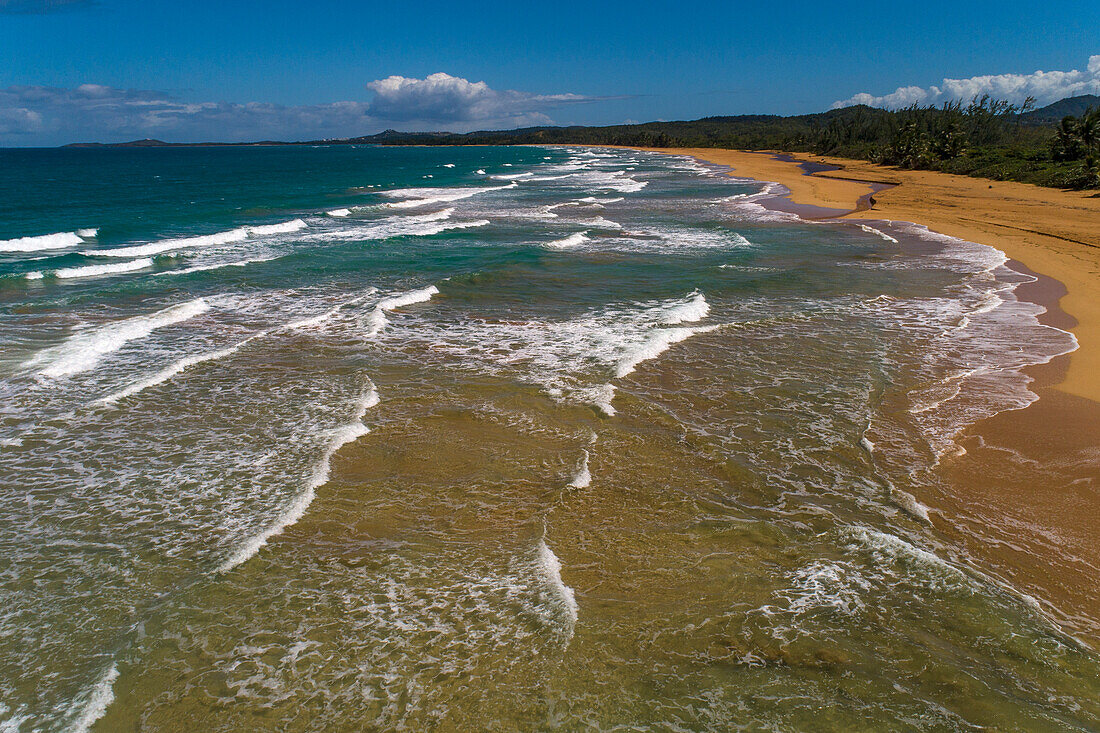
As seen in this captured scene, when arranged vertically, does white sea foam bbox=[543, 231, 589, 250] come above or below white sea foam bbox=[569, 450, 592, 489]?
above

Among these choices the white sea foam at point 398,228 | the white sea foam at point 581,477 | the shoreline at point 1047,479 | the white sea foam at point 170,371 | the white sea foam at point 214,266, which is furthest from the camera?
the white sea foam at point 398,228

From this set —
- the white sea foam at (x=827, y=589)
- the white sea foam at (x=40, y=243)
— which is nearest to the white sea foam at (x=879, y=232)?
the white sea foam at (x=827, y=589)

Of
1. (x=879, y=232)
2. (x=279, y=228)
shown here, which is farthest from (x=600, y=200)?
(x=279, y=228)

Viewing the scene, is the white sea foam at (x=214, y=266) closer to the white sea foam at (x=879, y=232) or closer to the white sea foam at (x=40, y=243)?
the white sea foam at (x=40, y=243)

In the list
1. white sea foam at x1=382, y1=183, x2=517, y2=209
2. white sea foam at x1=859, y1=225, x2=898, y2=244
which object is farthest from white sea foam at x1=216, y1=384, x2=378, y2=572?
white sea foam at x1=382, y1=183, x2=517, y2=209

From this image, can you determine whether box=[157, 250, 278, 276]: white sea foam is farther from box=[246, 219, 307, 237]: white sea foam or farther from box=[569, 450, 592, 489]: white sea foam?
box=[569, 450, 592, 489]: white sea foam

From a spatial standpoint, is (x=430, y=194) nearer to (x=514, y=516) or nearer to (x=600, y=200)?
(x=600, y=200)
